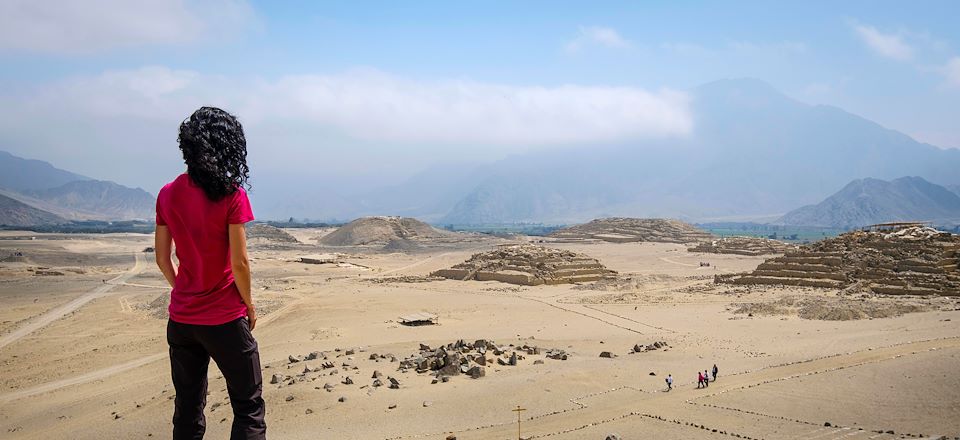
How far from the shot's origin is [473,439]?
8.16 m

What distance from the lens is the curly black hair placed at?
3361 millimetres

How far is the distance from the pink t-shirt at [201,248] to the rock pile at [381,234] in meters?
67.1

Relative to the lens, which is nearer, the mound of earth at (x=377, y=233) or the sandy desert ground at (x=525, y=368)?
the sandy desert ground at (x=525, y=368)

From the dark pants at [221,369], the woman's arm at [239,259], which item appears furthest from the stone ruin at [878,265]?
the woman's arm at [239,259]

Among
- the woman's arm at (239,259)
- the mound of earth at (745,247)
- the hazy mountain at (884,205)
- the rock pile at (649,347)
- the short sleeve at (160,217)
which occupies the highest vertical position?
the hazy mountain at (884,205)

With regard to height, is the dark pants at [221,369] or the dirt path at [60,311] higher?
the dark pants at [221,369]

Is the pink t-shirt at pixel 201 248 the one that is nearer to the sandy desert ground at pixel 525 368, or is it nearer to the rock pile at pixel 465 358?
the sandy desert ground at pixel 525 368

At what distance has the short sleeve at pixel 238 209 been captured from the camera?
11.0 feet

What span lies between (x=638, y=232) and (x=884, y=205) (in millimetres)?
132491

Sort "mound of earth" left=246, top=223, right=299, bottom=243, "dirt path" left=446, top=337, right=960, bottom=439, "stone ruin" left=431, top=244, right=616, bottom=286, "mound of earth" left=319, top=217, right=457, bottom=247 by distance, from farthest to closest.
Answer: "mound of earth" left=319, top=217, right=457, bottom=247 < "mound of earth" left=246, top=223, right=299, bottom=243 < "stone ruin" left=431, top=244, right=616, bottom=286 < "dirt path" left=446, top=337, right=960, bottom=439

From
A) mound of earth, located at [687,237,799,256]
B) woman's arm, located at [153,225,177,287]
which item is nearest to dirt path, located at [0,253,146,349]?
woman's arm, located at [153,225,177,287]

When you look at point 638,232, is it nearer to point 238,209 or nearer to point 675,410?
point 675,410

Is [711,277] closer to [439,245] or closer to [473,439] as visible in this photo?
[473,439]

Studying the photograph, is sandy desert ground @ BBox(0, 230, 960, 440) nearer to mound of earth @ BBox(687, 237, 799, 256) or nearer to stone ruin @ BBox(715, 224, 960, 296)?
stone ruin @ BBox(715, 224, 960, 296)
